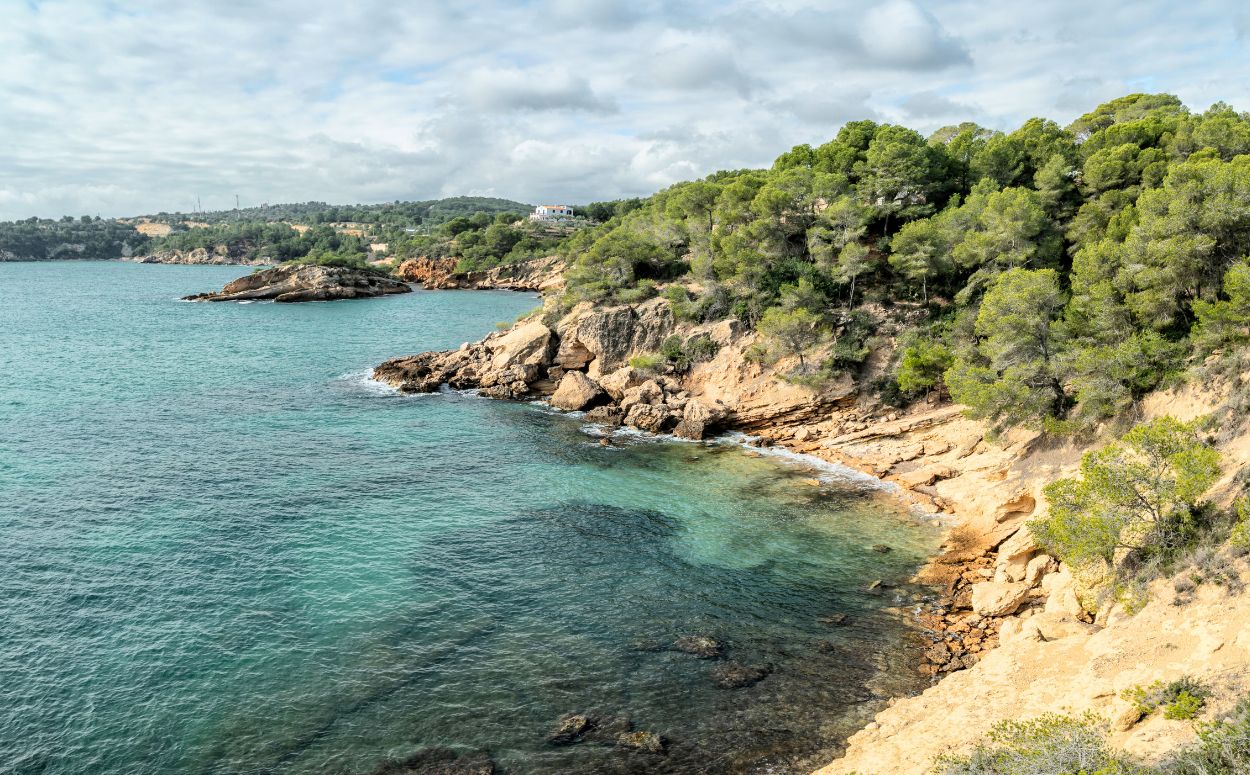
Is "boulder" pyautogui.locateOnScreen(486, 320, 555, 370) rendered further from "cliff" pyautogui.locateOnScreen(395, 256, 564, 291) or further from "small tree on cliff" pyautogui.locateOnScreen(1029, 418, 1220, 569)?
"cliff" pyautogui.locateOnScreen(395, 256, 564, 291)

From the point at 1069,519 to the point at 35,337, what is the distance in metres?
106

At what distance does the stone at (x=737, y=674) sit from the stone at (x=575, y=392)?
34.3 meters

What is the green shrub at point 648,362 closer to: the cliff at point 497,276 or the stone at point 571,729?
the stone at point 571,729

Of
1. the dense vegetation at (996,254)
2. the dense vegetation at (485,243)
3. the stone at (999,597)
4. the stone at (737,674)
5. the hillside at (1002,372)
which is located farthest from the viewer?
the dense vegetation at (485,243)

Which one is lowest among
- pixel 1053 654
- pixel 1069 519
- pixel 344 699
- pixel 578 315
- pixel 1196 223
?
pixel 344 699

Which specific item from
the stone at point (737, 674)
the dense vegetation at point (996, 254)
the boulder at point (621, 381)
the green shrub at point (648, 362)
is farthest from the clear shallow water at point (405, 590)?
the dense vegetation at point (996, 254)

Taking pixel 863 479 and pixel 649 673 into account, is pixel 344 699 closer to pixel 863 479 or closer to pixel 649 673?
pixel 649 673

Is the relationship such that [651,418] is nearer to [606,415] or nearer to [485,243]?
[606,415]

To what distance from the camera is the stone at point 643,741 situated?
1914cm

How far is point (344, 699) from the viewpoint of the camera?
21.0 metres

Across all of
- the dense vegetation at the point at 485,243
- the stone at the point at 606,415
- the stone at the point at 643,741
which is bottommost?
the stone at the point at 643,741

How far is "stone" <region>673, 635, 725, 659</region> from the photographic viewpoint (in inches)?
918

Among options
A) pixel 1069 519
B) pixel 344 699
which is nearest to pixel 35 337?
pixel 344 699

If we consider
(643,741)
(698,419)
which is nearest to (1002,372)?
(698,419)
